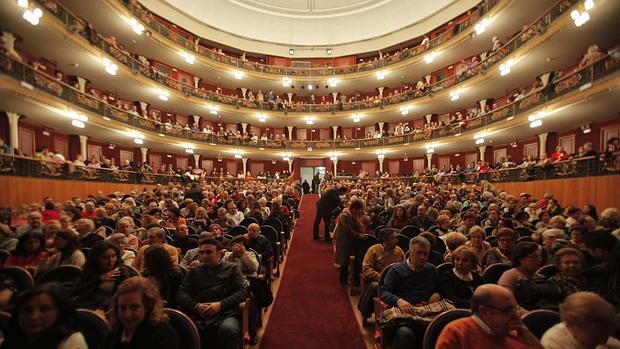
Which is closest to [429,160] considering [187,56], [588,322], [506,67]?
[506,67]

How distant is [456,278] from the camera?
9.44 feet

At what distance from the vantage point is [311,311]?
4336mm

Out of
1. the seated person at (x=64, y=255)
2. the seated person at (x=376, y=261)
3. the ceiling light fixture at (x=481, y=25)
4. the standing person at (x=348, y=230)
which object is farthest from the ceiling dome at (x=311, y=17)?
the seated person at (x=376, y=261)

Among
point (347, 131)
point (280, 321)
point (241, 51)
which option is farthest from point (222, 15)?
point (280, 321)

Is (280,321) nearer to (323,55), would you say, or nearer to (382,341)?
(382,341)

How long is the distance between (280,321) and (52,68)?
14859 millimetres

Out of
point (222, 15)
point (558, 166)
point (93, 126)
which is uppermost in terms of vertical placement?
point (222, 15)

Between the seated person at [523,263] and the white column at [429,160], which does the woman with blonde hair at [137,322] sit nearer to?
the seated person at [523,263]

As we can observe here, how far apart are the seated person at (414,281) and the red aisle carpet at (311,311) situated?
3.48 feet

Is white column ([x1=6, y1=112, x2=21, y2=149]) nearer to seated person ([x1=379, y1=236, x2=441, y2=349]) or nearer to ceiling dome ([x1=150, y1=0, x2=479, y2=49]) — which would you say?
seated person ([x1=379, y1=236, x2=441, y2=349])

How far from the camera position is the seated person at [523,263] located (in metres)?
2.66

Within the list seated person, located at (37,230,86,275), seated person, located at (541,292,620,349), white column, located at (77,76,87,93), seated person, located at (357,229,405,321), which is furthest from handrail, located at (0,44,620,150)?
seated person, located at (541,292,620,349)

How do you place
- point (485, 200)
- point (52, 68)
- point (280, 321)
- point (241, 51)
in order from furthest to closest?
point (241, 51)
point (52, 68)
point (485, 200)
point (280, 321)

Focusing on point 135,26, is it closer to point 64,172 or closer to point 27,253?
point 64,172
